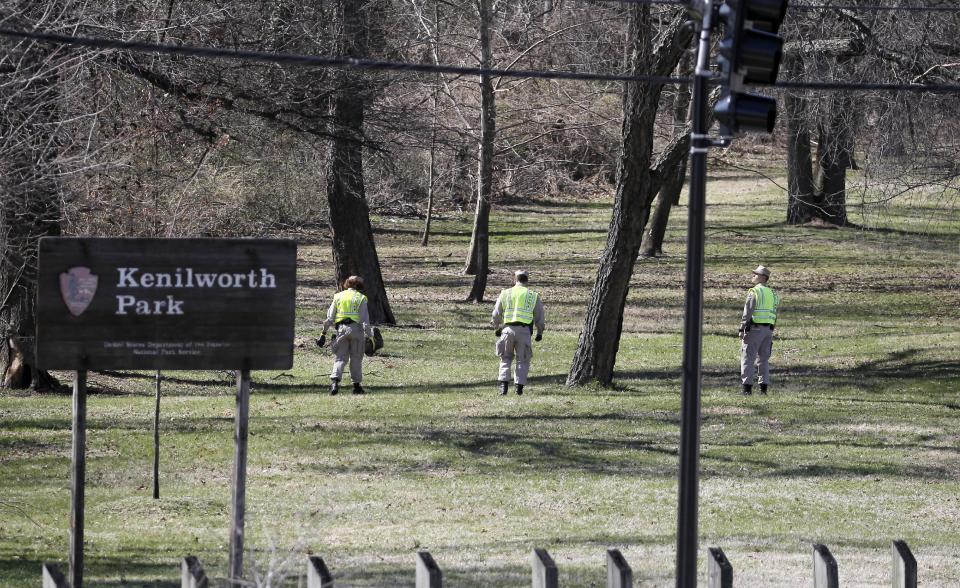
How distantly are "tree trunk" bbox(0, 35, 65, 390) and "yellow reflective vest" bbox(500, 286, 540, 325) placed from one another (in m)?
6.50

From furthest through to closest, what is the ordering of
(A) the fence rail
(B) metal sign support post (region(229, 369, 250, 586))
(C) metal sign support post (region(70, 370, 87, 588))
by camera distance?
(C) metal sign support post (region(70, 370, 87, 588)), (B) metal sign support post (region(229, 369, 250, 586)), (A) the fence rail

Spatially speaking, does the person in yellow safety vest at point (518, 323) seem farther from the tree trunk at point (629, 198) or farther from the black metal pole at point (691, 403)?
the black metal pole at point (691, 403)

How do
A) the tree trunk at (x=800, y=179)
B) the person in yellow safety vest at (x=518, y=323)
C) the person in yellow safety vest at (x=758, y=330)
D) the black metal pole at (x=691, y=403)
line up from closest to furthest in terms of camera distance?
the black metal pole at (x=691, y=403)
the person in yellow safety vest at (x=518, y=323)
the person in yellow safety vest at (x=758, y=330)
the tree trunk at (x=800, y=179)

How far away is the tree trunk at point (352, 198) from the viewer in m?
22.4

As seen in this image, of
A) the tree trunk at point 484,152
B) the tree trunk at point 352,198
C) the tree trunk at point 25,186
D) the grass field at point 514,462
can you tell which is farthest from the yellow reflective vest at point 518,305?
the tree trunk at point 484,152

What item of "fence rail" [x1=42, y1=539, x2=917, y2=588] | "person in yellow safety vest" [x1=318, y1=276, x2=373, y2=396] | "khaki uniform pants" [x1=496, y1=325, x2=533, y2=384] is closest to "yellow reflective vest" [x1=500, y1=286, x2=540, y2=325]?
"khaki uniform pants" [x1=496, y1=325, x2=533, y2=384]

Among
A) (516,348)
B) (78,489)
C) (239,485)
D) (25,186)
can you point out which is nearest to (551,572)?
(239,485)

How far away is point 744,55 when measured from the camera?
6.86 metres

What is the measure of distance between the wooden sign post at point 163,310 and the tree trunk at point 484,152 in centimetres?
2046

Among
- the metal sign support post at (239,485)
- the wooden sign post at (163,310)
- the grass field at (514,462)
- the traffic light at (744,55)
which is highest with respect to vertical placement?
the traffic light at (744,55)

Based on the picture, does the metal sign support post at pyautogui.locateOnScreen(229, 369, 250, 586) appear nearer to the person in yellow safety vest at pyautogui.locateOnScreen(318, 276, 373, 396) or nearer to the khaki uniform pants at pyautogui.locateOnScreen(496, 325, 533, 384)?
the person in yellow safety vest at pyautogui.locateOnScreen(318, 276, 373, 396)

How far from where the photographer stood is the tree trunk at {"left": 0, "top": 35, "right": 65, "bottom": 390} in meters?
11.9

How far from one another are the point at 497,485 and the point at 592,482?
1.00m

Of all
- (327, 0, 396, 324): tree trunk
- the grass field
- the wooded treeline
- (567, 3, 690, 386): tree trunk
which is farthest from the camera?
(327, 0, 396, 324): tree trunk
